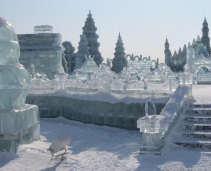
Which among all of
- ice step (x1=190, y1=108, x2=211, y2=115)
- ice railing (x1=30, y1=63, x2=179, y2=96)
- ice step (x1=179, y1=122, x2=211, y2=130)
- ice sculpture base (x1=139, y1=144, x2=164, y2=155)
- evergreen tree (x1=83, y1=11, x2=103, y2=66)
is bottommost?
ice sculpture base (x1=139, y1=144, x2=164, y2=155)

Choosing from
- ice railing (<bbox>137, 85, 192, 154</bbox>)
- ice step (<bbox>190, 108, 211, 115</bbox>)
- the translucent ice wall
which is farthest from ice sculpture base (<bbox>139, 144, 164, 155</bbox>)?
the translucent ice wall

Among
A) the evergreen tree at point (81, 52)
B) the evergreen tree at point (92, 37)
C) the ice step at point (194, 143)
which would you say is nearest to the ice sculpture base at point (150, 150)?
the ice step at point (194, 143)

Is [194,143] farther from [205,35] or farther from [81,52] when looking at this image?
[205,35]

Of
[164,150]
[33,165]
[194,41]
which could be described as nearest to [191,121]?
[164,150]

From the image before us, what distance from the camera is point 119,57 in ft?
196

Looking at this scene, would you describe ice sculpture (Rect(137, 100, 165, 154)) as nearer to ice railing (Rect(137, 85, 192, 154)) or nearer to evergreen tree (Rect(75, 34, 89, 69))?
ice railing (Rect(137, 85, 192, 154))

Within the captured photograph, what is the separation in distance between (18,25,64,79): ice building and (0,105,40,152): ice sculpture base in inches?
988

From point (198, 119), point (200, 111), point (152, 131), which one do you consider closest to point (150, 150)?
point (152, 131)

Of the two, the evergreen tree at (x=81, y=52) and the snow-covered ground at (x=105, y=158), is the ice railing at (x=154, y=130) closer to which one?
the snow-covered ground at (x=105, y=158)

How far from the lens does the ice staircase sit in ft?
25.3

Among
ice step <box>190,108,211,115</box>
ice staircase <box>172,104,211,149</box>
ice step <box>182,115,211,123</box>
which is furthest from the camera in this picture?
ice step <box>190,108,211,115</box>

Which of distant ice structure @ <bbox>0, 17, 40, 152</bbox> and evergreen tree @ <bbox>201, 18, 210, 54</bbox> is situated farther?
evergreen tree @ <bbox>201, 18, 210, 54</bbox>

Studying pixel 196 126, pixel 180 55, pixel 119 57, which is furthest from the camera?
pixel 180 55

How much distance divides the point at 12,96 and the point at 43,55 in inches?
1011
